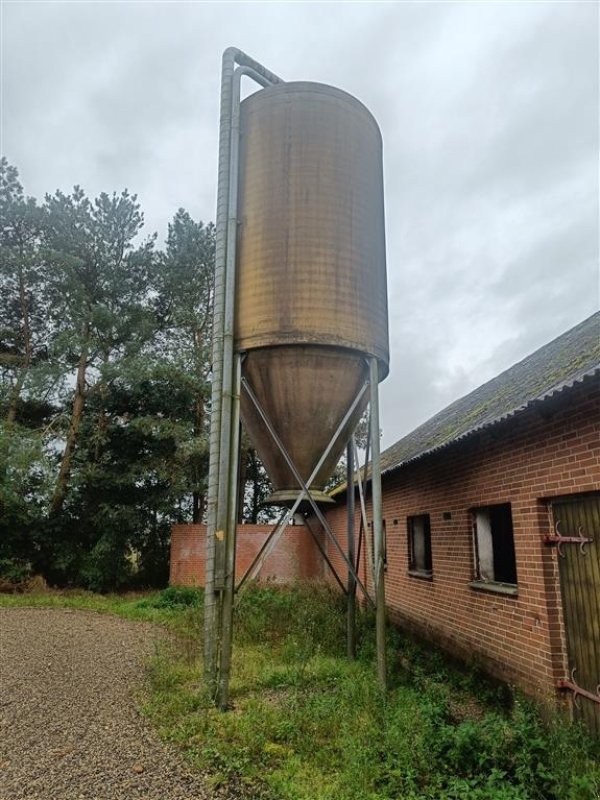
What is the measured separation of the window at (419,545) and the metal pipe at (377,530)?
9.43 feet

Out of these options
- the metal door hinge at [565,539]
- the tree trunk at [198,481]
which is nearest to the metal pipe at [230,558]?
the metal door hinge at [565,539]

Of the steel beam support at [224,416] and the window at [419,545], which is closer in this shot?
the steel beam support at [224,416]

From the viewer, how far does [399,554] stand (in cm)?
1013

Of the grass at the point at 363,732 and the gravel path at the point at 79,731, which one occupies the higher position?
the grass at the point at 363,732

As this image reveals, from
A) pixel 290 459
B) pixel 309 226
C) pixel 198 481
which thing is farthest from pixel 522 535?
pixel 198 481

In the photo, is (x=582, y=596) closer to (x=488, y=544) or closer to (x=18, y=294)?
(x=488, y=544)

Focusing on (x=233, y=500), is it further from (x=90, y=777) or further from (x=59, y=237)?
(x=59, y=237)

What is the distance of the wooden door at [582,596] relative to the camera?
14.6 feet

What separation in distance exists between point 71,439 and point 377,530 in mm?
13739

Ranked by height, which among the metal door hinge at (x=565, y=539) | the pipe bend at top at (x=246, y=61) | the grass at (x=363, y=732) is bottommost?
the grass at (x=363, y=732)

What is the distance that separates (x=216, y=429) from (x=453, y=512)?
341cm

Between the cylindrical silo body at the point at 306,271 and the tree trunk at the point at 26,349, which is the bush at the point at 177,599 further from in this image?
the cylindrical silo body at the point at 306,271

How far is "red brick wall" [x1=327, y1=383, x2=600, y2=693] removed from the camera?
4.77 meters

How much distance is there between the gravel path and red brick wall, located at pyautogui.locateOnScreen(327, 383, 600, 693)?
3.24m
